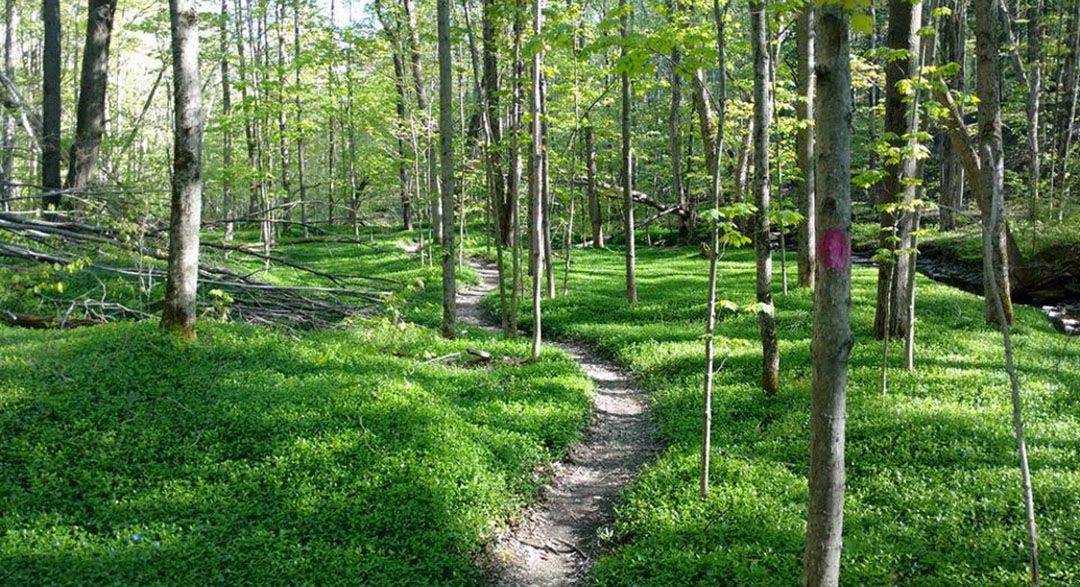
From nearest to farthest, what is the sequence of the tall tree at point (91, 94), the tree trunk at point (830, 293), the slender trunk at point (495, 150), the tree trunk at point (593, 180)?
the tree trunk at point (830, 293) < the tall tree at point (91, 94) < the slender trunk at point (495, 150) < the tree trunk at point (593, 180)

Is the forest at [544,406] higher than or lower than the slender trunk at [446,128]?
lower

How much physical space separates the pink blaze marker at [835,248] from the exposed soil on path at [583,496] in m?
3.74

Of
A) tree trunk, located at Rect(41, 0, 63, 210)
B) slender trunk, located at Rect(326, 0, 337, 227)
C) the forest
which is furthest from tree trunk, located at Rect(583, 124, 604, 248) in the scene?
tree trunk, located at Rect(41, 0, 63, 210)

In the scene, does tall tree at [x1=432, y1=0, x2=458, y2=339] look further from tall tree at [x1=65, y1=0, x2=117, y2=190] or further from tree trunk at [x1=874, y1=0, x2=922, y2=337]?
tall tree at [x1=65, y1=0, x2=117, y2=190]

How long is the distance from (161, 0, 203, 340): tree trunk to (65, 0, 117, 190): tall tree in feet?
21.3

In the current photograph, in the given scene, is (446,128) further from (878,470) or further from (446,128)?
(878,470)

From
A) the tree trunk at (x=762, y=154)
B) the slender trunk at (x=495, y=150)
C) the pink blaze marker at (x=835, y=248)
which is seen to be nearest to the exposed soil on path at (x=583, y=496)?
the tree trunk at (x=762, y=154)

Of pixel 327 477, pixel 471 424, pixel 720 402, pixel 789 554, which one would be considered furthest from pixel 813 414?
pixel 720 402

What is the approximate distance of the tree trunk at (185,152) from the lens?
657 centimetres

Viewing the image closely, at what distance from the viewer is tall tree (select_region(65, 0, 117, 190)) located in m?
11.6

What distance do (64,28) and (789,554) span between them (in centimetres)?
4286

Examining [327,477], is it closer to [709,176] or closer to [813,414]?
[813,414]

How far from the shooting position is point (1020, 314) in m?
12.6

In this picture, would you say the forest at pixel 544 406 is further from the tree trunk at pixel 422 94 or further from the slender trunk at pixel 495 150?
the tree trunk at pixel 422 94
